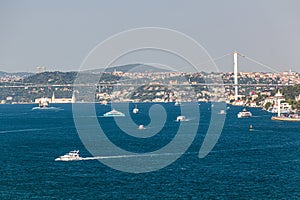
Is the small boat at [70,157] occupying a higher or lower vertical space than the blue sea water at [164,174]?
higher

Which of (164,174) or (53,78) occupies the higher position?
(53,78)

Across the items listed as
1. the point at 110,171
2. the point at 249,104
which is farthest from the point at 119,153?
the point at 249,104

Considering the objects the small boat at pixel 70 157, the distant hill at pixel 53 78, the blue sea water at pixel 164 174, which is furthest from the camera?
the distant hill at pixel 53 78

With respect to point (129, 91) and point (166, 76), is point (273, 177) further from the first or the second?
point (129, 91)

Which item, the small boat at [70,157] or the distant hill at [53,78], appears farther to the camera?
the distant hill at [53,78]

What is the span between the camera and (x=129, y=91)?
82812 mm

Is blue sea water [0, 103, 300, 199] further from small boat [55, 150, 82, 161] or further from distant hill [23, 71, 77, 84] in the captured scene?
distant hill [23, 71, 77, 84]

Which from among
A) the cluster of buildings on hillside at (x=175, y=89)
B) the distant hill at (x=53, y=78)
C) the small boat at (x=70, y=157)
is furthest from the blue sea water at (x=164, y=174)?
the distant hill at (x=53, y=78)

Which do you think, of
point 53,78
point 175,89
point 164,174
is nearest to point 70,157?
point 164,174

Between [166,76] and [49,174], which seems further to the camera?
[166,76]

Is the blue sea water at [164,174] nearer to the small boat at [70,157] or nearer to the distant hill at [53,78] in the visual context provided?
the small boat at [70,157]

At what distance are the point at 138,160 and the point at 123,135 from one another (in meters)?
11.2

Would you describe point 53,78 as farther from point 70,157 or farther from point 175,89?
point 70,157

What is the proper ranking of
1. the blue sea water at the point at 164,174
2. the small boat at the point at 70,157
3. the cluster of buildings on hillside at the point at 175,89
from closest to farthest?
1. the blue sea water at the point at 164,174
2. the small boat at the point at 70,157
3. the cluster of buildings on hillside at the point at 175,89
